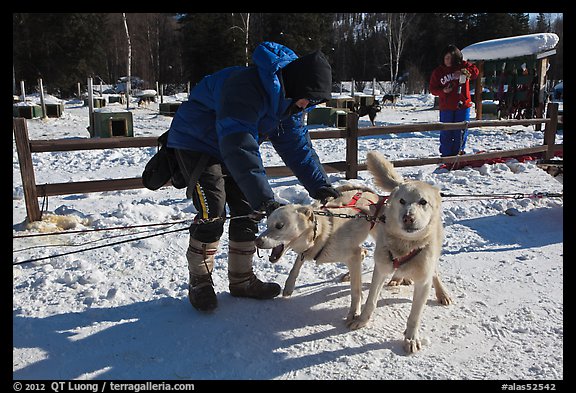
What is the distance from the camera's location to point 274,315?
325cm

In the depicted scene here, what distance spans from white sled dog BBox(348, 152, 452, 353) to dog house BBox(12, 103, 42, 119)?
17423 mm

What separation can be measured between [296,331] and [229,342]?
1.43 feet

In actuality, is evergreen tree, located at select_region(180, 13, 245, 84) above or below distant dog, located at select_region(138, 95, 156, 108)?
above

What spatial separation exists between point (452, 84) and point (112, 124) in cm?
848

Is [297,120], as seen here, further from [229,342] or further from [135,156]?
[135,156]

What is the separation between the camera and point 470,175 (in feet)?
23.5

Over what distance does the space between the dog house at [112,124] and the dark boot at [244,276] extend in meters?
9.94

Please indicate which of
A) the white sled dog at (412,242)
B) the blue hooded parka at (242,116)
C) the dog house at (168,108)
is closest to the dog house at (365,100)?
the dog house at (168,108)

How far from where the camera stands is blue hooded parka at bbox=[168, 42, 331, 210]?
9.04 feet

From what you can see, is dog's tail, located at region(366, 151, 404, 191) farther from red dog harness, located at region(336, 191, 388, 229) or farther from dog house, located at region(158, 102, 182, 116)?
dog house, located at region(158, 102, 182, 116)

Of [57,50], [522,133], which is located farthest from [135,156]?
[57,50]

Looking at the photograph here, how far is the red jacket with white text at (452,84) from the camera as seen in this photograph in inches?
319

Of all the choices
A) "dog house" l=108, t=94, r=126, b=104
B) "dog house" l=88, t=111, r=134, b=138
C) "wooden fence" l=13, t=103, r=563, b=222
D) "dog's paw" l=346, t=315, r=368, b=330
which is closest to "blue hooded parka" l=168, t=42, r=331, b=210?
"dog's paw" l=346, t=315, r=368, b=330

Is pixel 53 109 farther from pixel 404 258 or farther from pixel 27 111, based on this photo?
pixel 404 258
